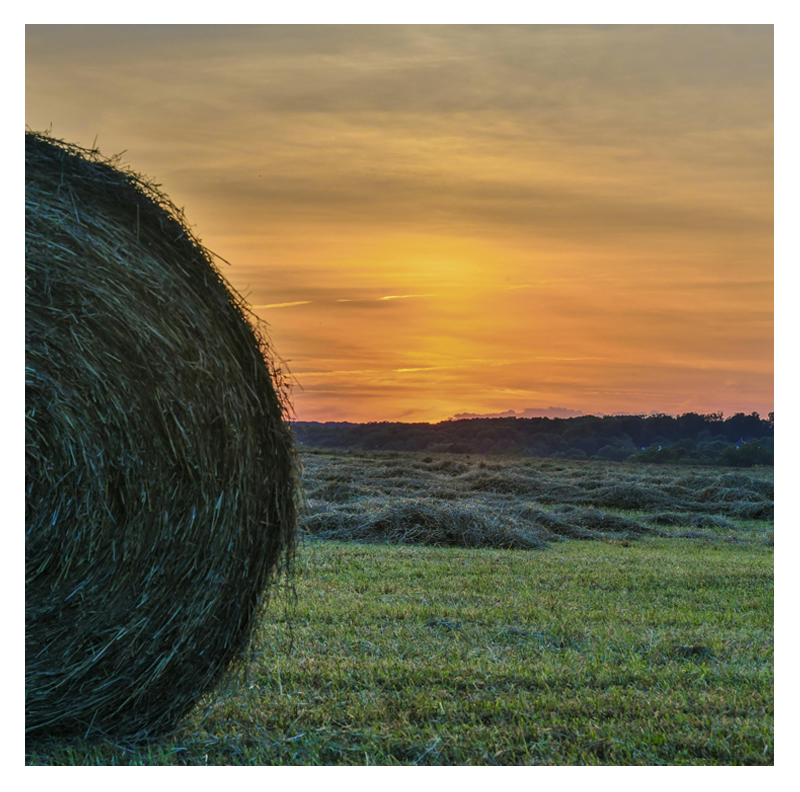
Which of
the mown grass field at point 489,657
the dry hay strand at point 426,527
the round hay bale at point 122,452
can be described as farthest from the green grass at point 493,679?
the dry hay strand at point 426,527

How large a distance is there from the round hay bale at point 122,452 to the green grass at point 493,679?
35cm

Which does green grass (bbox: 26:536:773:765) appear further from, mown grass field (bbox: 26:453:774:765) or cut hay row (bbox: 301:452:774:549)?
cut hay row (bbox: 301:452:774:549)

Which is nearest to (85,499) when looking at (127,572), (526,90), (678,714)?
(127,572)

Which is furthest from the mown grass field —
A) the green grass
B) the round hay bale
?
the round hay bale

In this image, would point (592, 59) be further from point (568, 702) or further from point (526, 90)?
point (568, 702)

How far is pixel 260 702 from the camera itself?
471cm

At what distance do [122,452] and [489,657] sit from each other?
2.70 m

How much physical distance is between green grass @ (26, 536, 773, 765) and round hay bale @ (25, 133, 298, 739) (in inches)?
13.6

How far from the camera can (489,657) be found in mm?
5520

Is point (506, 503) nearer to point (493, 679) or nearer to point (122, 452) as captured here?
point (493, 679)

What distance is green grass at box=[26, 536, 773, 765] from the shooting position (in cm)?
413

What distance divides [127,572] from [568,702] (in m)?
2.40

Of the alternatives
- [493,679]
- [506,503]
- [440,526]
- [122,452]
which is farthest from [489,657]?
[506,503]
